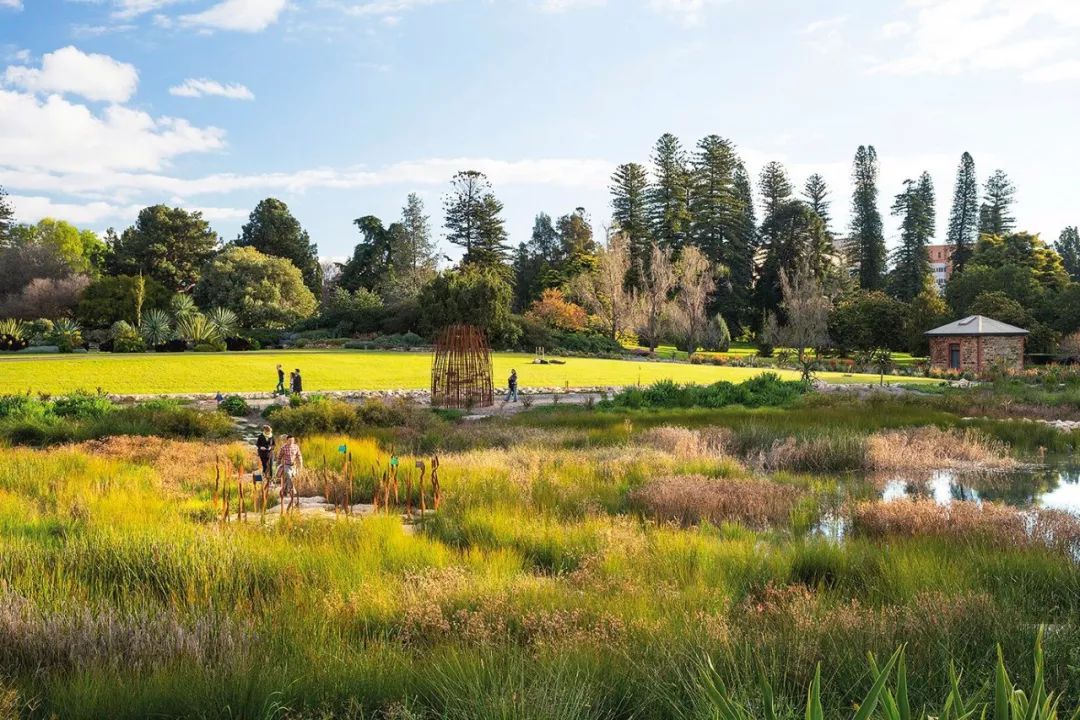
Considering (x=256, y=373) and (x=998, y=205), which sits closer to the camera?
(x=256, y=373)

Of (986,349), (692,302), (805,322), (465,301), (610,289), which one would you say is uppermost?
(610,289)

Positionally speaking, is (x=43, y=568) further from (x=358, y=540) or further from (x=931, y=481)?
(x=931, y=481)

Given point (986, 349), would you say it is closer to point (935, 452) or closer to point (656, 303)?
point (656, 303)

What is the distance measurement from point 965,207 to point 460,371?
215 feet

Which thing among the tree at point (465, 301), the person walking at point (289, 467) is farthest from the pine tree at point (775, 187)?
the person walking at point (289, 467)

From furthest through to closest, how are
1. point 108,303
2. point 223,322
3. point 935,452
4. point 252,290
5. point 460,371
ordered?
point 252,290 → point 108,303 → point 223,322 → point 460,371 → point 935,452

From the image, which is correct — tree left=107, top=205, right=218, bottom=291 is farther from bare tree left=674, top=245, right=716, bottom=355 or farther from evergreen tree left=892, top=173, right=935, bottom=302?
evergreen tree left=892, top=173, right=935, bottom=302

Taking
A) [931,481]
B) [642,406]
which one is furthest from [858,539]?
[642,406]

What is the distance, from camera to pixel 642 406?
18.5 metres

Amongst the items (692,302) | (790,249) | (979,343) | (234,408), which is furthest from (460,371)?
(790,249)

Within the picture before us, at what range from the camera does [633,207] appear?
67.5 m

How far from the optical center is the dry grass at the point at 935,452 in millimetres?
11664

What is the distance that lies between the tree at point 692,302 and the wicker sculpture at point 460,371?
1136 inches

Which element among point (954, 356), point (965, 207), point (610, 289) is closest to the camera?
point (954, 356)
